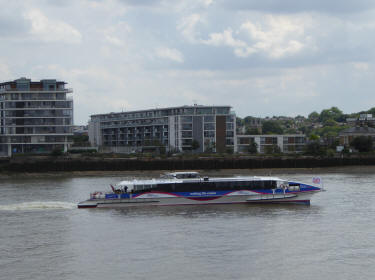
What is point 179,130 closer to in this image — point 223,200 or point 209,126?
point 209,126

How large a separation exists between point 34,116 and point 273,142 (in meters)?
61.2

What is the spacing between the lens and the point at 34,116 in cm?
10481

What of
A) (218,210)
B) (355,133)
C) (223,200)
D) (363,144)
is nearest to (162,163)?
(363,144)

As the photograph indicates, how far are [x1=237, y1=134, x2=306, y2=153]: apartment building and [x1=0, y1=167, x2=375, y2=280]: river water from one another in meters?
91.4

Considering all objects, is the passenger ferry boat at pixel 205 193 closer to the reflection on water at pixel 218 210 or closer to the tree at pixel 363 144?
the reflection on water at pixel 218 210

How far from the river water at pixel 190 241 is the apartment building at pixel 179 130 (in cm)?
7892

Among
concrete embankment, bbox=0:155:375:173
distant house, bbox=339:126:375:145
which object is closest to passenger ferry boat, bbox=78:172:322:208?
concrete embankment, bbox=0:155:375:173

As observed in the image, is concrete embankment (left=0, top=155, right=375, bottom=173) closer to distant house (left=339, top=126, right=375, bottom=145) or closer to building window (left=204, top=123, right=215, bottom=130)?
building window (left=204, top=123, right=215, bottom=130)

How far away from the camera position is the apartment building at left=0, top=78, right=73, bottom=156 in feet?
344

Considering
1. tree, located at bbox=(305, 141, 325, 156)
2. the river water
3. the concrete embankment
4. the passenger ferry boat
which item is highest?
tree, located at bbox=(305, 141, 325, 156)

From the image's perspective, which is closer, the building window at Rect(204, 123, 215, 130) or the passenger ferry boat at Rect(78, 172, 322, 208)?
the passenger ferry boat at Rect(78, 172, 322, 208)

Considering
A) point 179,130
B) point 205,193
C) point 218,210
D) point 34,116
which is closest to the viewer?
point 218,210

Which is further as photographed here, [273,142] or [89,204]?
[273,142]

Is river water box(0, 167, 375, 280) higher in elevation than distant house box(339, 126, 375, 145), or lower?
lower
